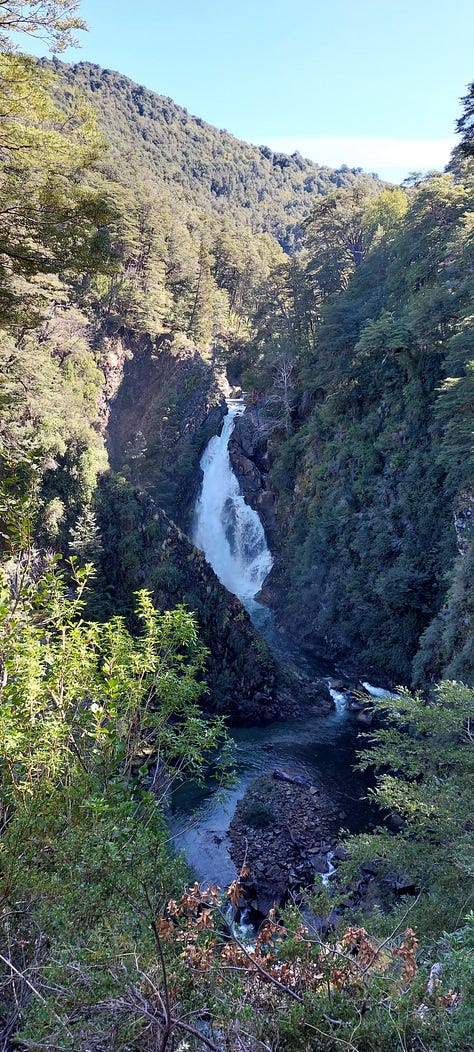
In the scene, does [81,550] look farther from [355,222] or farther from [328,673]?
[355,222]

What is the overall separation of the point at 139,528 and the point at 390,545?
11.0 m

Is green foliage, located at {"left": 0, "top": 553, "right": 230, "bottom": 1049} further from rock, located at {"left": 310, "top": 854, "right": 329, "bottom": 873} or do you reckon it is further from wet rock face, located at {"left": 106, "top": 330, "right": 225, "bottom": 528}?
wet rock face, located at {"left": 106, "top": 330, "right": 225, "bottom": 528}

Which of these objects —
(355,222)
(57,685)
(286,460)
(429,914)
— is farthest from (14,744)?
(355,222)

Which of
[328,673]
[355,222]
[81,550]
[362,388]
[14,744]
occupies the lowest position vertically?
[328,673]

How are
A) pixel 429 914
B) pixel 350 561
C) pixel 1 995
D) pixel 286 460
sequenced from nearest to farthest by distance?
pixel 1 995 < pixel 429 914 < pixel 350 561 < pixel 286 460

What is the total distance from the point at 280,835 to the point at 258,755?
159 inches

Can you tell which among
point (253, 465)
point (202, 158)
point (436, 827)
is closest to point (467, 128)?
point (436, 827)

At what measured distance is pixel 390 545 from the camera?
22.6m

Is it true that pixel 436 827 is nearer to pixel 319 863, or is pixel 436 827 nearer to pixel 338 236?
pixel 319 863

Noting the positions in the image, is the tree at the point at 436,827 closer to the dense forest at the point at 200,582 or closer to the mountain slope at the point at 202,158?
the dense forest at the point at 200,582

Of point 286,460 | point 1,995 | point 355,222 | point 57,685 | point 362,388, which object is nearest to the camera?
point 1,995

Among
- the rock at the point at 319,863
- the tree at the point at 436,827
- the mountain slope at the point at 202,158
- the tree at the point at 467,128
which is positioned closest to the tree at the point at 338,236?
the tree at the point at 467,128

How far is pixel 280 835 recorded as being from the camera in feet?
44.4

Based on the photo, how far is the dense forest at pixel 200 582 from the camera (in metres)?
3.61
